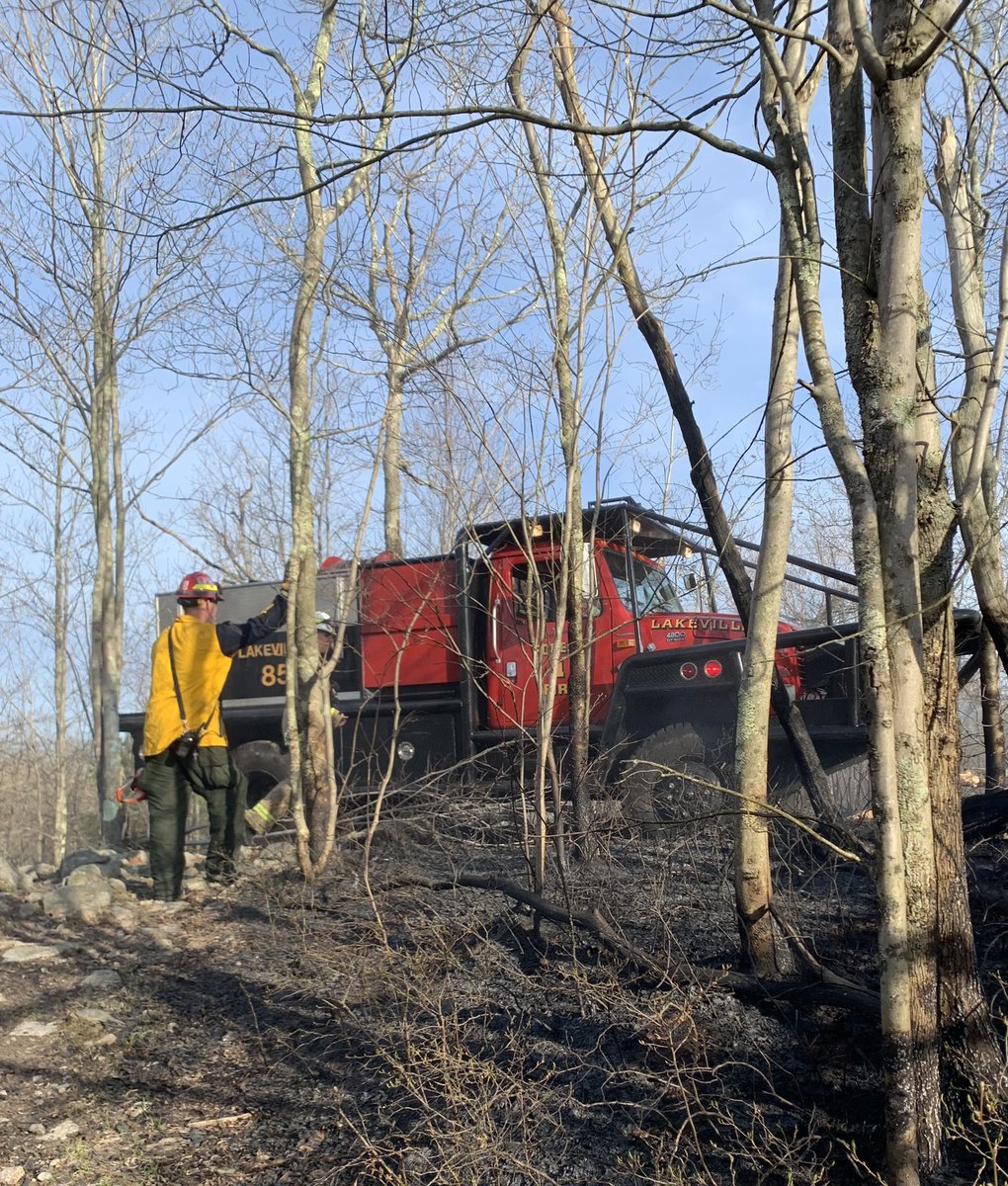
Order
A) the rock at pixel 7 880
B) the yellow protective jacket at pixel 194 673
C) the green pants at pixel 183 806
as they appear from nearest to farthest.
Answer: the green pants at pixel 183 806 → the yellow protective jacket at pixel 194 673 → the rock at pixel 7 880

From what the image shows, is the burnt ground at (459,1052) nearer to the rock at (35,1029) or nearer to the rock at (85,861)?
the rock at (35,1029)

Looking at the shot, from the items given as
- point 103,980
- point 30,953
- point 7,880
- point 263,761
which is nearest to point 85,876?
point 7,880

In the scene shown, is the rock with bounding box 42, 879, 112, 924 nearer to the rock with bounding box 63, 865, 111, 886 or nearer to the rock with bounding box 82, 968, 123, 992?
the rock with bounding box 63, 865, 111, 886

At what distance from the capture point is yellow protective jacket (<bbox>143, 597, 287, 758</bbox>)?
23.1ft

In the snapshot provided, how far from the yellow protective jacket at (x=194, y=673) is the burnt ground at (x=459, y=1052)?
150cm

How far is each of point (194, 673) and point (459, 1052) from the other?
423cm

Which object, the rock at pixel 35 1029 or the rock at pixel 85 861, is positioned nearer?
the rock at pixel 35 1029

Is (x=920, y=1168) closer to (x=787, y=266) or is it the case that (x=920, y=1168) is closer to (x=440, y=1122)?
(x=440, y=1122)

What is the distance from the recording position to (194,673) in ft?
23.5

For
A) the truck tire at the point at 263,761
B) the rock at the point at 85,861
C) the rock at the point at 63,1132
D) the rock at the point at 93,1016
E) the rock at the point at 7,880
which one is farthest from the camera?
the truck tire at the point at 263,761

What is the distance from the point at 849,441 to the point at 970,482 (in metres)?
0.38

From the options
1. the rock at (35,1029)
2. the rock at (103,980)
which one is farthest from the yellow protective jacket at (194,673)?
the rock at (35,1029)

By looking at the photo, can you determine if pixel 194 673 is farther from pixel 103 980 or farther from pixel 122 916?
pixel 103 980

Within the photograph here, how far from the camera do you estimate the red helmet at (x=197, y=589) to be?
24.0 feet
